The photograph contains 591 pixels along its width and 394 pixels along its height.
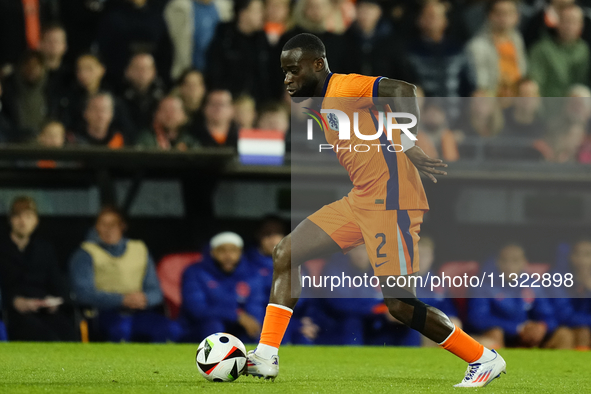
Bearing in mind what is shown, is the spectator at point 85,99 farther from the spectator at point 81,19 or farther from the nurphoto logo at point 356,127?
the nurphoto logo at point 356,127

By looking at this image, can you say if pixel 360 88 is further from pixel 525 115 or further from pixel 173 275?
pixel 525 115

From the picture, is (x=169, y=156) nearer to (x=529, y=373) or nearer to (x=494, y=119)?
(x=494, y=119)

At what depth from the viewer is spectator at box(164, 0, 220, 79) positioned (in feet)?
32.7

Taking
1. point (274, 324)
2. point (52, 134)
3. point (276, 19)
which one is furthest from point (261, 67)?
point (274, 324)

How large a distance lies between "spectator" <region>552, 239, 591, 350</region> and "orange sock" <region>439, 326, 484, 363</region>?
144 inches

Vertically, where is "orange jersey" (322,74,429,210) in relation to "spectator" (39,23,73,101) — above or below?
below

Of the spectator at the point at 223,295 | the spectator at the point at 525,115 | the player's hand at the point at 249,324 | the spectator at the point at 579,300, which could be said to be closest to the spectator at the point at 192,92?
the spectator at the point at 223,295

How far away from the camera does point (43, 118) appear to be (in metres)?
9.01

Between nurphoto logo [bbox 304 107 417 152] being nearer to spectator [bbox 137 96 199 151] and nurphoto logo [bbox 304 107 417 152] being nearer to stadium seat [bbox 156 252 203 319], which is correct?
stadium seat [bbox 156 252 203 319]

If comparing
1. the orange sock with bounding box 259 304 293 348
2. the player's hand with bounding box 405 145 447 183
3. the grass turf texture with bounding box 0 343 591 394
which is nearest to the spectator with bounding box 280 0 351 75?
the grass turf texture with bounding box 0 343 591 394

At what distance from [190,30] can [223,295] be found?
3.25m

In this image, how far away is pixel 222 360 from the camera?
4996 mm

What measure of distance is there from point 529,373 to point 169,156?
3.86 meters

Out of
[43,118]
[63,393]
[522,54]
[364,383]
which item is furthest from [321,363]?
[522,54]
